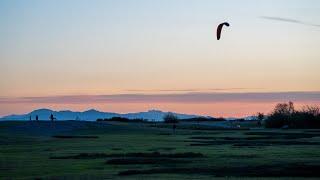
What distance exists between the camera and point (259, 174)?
37312mm

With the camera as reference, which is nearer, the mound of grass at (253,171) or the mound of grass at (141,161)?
the mound of grass at (253,171)

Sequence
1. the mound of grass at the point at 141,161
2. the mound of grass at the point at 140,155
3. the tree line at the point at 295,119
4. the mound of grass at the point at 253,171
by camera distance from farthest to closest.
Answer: the tree line at the point at 295,119
the mound of grass at the point at 140,155
the mound of grass at the point at 141,161
the mound of grass at the point at 253,171

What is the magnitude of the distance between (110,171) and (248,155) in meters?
15.0

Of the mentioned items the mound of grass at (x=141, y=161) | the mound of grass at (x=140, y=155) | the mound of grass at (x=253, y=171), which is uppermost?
the mound of grass at (x=140, y=155)

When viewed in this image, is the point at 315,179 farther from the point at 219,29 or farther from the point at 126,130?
the point at 126,130

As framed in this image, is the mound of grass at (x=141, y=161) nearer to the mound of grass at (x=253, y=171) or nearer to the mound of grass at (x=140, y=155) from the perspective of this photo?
the mound of grass at (x=140, y=155)

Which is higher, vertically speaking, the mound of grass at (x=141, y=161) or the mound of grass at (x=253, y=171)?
the mound of grass at (x=141, y=161)

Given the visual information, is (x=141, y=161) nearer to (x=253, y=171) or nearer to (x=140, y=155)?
(x=140, y=155)

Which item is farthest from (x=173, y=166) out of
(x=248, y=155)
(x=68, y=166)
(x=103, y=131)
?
(x=103, y=131)

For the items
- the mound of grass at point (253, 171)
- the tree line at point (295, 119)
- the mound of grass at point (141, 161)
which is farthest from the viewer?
the tree line at point (295, 119)

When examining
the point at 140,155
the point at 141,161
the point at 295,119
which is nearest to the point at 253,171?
the point at 141,161

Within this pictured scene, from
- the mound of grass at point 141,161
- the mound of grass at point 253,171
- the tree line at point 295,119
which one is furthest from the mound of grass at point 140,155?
the tree line at point 295,119

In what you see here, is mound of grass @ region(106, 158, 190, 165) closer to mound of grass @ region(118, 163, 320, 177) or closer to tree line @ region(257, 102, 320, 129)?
mound of grass @ region(118, 163, 320, 177)

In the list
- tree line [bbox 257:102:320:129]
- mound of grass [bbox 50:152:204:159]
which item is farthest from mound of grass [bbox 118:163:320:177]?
tree line [bbox 257:102:320:129]
